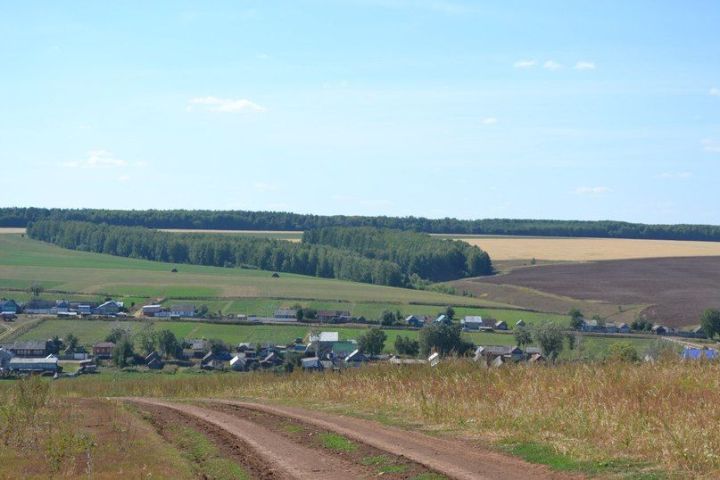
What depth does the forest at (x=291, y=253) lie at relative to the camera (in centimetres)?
12369

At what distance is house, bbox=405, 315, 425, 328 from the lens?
76.5 m

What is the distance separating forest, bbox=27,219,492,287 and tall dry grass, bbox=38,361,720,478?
91633 mm

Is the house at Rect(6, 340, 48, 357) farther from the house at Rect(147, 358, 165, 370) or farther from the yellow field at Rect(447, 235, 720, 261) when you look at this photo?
the yellow field at Rect(447, 235, 720, 261)

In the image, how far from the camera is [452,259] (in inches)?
5002

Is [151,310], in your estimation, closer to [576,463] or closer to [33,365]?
[33,365]

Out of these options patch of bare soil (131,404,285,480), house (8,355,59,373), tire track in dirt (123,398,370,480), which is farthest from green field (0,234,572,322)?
tire track in dirt (123,398,370,480)

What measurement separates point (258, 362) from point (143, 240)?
90.5m

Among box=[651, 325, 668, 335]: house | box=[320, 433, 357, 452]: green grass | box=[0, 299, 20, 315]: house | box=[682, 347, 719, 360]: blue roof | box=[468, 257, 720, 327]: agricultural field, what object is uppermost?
box=[682, 347, 719, 360]: blue roof

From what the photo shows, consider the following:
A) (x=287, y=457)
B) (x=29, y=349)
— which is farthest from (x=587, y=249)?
(x=287, y=457)

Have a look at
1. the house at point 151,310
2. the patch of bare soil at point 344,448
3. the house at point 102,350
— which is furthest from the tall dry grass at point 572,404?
the house at point 151,310

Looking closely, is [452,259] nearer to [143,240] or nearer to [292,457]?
[143,240]

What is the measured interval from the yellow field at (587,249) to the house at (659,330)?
63310 mm

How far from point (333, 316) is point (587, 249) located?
77590 millimetres

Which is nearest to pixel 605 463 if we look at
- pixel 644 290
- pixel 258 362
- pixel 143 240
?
pixel 258 362
